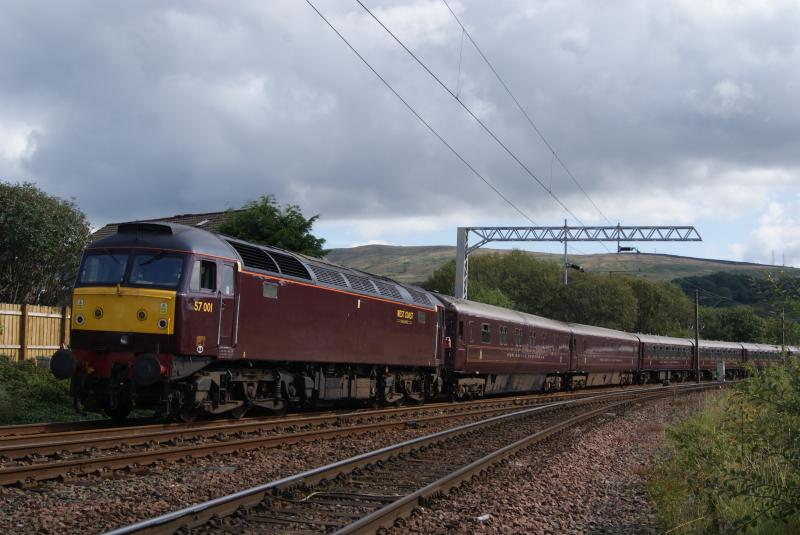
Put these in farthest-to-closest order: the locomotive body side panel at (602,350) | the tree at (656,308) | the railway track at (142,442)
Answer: the tree at (656,308) < the locomotive body side panel at (602,350) < the railway track at (142,442)

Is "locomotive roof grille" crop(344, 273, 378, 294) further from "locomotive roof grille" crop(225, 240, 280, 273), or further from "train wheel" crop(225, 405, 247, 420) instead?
"train wheel" crop(225, 405, 247, 420)

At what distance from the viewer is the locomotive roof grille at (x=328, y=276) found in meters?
17.6

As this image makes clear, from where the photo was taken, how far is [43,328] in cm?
2295

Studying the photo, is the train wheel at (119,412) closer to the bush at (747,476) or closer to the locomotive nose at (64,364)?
the locomotive nose at (64,364)

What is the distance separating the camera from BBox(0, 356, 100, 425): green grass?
16.1 m

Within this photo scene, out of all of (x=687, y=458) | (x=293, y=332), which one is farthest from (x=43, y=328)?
(x=687, y=458)

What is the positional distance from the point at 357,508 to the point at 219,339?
656 centimetres

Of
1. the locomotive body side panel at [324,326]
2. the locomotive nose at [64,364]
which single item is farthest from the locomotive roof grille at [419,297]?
the locomotive nose at [64,364]

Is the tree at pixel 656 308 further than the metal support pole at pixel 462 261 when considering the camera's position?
Yes

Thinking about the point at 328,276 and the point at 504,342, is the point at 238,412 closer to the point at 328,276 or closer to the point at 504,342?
the point at 328,276

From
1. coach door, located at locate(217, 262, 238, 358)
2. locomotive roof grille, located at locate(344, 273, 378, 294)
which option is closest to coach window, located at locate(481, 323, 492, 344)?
locomotive roof grille, located at locate(344, 273, 378, 294)

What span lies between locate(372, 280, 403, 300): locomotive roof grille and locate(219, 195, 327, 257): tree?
8.78 meters

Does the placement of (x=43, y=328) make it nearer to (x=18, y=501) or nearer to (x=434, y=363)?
(x=434, y=363)

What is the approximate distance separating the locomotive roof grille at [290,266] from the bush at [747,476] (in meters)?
8.52
